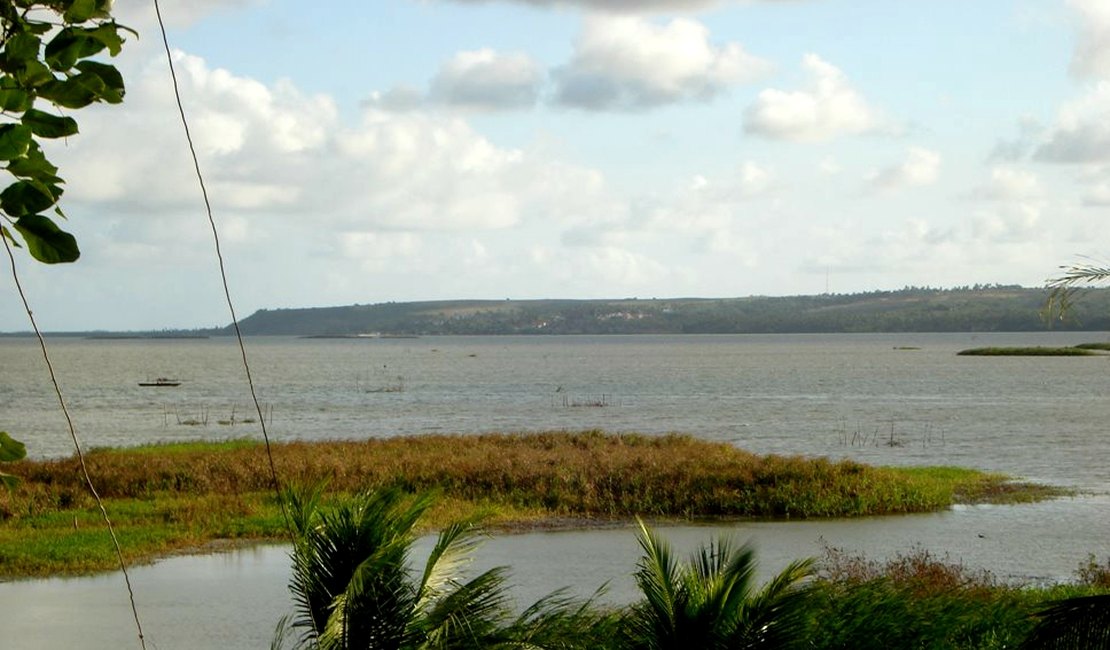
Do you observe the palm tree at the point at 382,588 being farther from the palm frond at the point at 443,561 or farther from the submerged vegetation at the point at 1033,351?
the submerged vegetation at the point at 1033,351

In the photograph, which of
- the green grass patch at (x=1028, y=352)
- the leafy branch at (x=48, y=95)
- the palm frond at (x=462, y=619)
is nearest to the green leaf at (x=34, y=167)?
the leafy branch at (x=48, y=95)

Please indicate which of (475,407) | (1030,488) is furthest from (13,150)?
(475,407)

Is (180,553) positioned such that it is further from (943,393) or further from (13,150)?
(943,393)

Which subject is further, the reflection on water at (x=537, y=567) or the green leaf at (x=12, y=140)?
the reflection on water at (x=537, y=567)

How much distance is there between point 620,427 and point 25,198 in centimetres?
6102

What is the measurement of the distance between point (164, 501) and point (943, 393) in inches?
3041

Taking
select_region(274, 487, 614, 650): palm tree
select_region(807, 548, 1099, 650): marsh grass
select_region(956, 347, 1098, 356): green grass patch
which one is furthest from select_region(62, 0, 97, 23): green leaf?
select_region(956, 347, 1098, 356): green grass patch

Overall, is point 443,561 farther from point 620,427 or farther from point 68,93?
point 620,427

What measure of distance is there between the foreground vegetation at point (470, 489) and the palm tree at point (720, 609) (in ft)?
58.1

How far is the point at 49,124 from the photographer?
184 centimetres

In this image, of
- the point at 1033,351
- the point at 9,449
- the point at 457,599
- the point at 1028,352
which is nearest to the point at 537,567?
the point at 457,599

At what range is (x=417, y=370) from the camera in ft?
491

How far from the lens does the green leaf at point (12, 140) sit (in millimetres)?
1771

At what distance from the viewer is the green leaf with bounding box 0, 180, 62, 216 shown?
1792 mm
